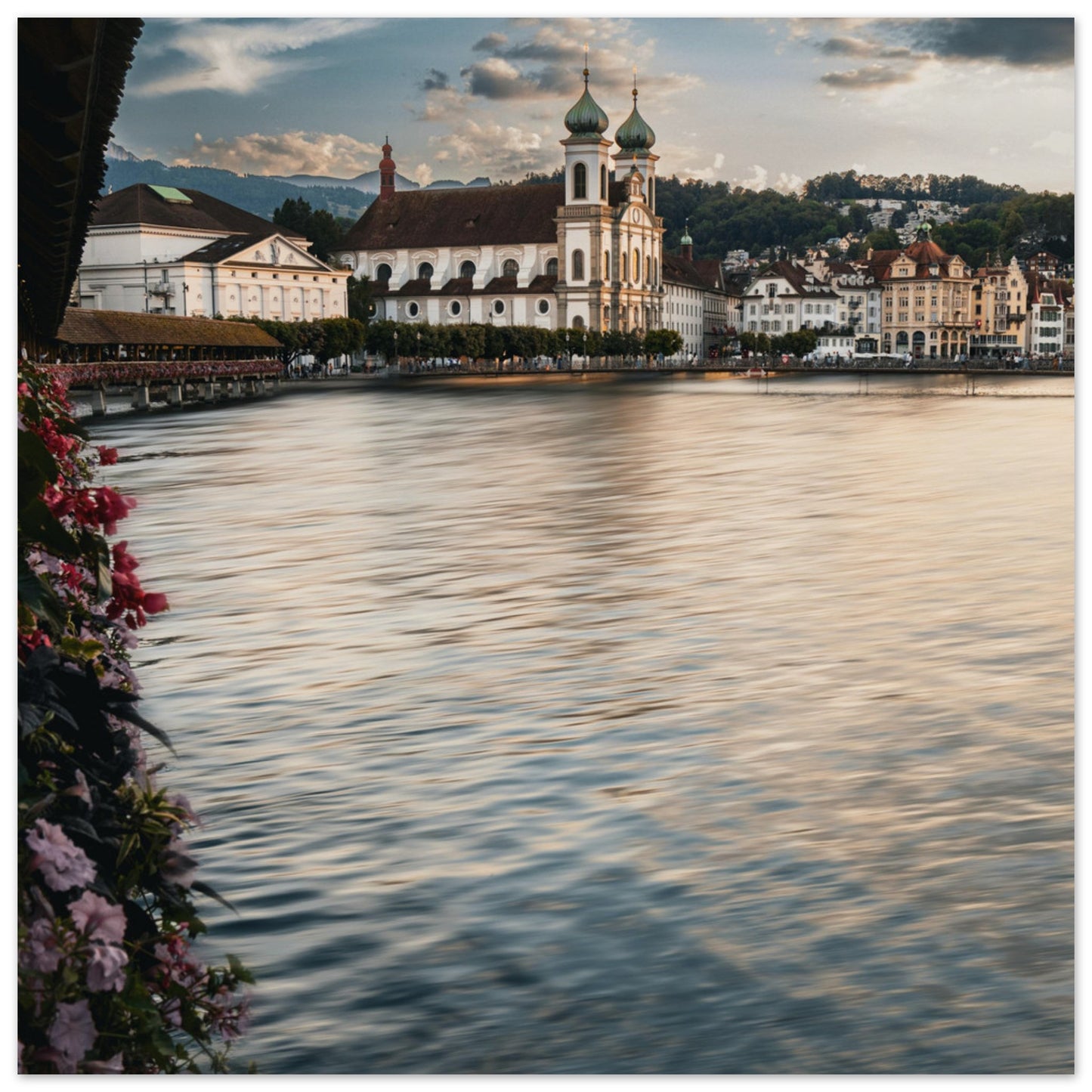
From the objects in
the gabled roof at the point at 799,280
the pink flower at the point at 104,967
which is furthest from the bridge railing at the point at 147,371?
the gabled roof at the point at 799,280

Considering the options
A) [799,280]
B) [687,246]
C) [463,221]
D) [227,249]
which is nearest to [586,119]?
[463,221]

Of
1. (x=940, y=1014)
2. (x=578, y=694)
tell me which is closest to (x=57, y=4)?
(x=940, y=1014)

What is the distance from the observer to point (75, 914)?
8.81 ft

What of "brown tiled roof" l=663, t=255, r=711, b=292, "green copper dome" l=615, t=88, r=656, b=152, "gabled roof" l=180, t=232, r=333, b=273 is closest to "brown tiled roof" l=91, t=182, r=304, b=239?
"gabled roof" l=180, t=232, r=333, b=273

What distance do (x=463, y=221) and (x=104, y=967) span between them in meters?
149

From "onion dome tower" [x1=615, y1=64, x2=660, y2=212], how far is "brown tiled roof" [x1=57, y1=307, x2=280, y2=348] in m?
75.5

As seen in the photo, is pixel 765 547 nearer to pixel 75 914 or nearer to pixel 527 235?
pixel 75 914

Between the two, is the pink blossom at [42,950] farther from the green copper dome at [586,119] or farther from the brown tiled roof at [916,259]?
the green copper dome at [586,119]

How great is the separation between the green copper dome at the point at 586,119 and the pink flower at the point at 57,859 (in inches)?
5498

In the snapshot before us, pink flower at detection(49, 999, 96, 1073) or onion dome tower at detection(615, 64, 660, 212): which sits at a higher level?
onion dome tower at detection(615, 64, 660, 212)

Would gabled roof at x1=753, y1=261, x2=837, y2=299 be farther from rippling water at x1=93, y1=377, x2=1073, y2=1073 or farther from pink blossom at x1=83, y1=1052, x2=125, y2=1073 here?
pink blossom at x1=83, y1=1052, x2=125, y2=1073

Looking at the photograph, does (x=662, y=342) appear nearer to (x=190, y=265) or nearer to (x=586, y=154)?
(x=586, y=154)

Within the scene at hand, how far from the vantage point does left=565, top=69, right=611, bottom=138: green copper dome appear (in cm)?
13788

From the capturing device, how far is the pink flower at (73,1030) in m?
2.68
